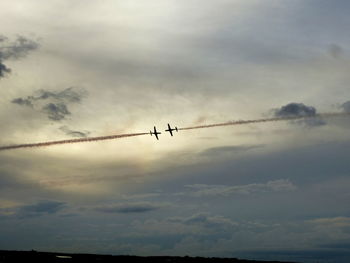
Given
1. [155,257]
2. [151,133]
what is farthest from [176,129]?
[155,257]

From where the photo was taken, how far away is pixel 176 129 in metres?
169

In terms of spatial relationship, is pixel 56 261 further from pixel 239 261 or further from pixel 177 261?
pixel 239 261

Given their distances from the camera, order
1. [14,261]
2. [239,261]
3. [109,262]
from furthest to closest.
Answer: [239,261] < [109,262] < [14,261]

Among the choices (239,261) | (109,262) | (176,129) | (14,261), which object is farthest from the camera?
(176,129)

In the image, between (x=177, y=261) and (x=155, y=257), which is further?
(x=155, y=257)

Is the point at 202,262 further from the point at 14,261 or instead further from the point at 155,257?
the point at 14,261

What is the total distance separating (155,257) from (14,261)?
41.8 meters

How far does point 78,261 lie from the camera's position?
121 meters

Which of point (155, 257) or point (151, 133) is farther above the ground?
point (151, 133)

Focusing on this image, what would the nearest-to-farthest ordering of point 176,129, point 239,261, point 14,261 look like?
point 14,261
point 239,261
point 176,129

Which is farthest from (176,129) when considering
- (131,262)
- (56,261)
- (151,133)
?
(56,261)

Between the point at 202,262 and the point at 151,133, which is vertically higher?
the point at 151,133

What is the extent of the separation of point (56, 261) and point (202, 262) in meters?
37.2

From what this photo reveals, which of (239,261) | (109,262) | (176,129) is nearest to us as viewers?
(109,262)
